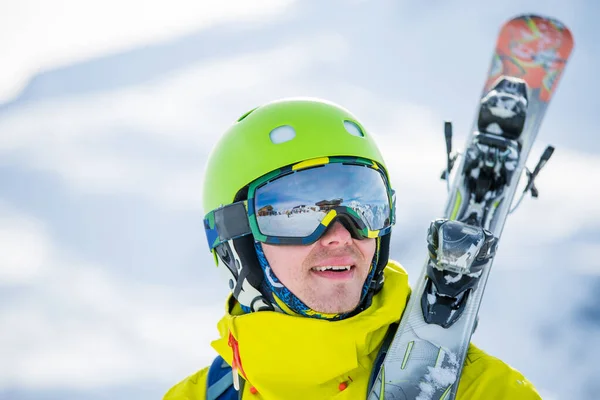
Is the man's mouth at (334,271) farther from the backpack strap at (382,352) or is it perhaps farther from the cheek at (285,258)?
the backpack strap at (382,352)

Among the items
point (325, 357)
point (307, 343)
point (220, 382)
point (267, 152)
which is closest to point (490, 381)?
point (325, 357)

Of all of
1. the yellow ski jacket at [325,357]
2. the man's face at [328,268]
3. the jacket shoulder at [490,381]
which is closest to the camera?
the jacket shoulder at [490,381]

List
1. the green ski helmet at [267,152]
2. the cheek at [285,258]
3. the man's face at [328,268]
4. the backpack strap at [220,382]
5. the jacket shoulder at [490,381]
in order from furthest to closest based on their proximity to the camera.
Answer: the backpack strap at [220,382] → the green ski helmet at [267,152] → the cheek at [285,258] → the man's face at [328,268] → the jacket shoulder at [490,381]

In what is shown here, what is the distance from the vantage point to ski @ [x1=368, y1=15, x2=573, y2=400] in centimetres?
336

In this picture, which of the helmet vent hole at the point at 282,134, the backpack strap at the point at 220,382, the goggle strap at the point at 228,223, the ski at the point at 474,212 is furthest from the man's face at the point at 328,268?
the backpack strap at the point at 220,382

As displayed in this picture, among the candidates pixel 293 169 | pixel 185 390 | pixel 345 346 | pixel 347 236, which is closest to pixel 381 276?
pixel 347 236

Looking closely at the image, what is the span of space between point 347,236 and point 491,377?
1.00 meters

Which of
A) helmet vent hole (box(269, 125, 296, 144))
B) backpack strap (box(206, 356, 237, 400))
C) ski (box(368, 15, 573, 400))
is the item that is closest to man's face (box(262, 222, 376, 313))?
ski (box(368, 15, 573, 400))

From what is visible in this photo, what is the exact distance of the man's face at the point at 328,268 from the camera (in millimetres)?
3316

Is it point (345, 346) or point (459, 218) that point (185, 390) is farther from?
point (459, 218)

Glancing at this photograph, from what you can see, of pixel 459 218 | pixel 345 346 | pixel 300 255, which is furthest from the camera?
pixel 459 218

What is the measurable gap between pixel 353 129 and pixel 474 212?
1984 mm

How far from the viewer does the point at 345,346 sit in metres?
3.19

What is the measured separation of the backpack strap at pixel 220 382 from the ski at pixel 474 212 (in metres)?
0.90
